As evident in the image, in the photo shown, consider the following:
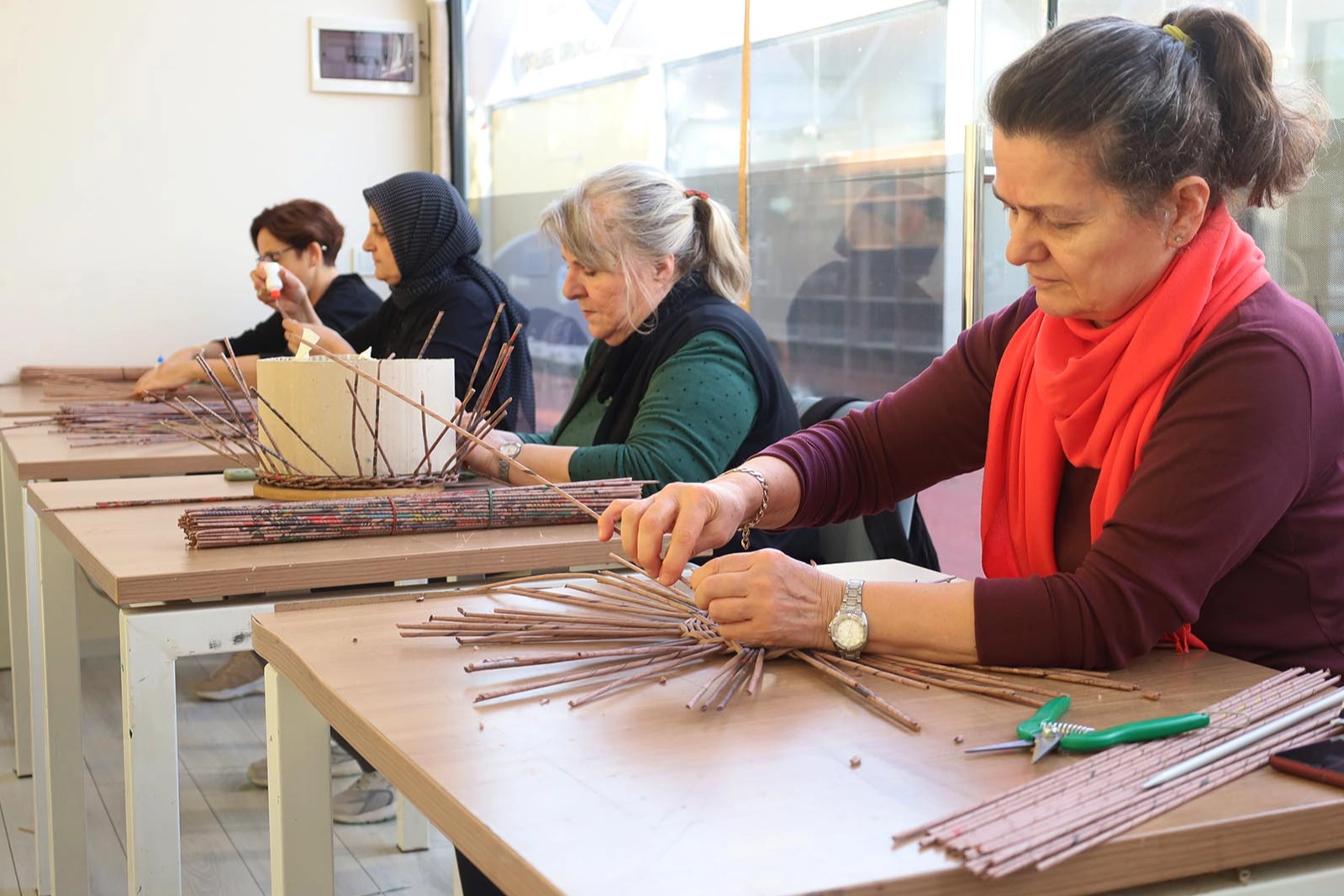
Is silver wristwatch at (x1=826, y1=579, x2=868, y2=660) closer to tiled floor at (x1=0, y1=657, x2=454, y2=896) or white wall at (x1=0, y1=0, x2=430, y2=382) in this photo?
tiled floor at (x1=0, y1=657, x2=454, y2=896)

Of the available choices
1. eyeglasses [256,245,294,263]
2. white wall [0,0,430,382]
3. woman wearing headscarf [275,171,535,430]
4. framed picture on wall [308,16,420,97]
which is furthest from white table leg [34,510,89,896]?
framed picture on wall [308,16,420,97]

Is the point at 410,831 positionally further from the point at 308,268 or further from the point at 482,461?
the point at 308,268

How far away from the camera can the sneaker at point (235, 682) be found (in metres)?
3.89

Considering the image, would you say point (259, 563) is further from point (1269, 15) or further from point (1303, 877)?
point (1269, 15)

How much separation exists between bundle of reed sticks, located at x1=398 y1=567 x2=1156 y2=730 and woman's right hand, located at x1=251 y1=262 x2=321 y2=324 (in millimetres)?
2459

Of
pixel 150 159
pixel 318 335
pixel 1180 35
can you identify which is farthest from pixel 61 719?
pixel 150 159

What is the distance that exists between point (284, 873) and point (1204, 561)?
35.9 inches

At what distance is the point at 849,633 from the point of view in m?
1.21

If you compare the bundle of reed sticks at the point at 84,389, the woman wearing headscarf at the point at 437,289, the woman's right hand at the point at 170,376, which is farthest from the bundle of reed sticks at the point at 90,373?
the woman wearing headscarf at the point at 437,289

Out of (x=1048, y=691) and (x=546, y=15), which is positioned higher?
(x=546, y=15)

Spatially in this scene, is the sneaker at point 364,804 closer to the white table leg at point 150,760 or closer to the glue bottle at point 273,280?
the white table leg at point 150,760

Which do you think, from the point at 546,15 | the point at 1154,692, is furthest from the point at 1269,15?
the point at 546,15

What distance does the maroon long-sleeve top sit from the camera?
46.4 inches

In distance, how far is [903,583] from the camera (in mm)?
1224
